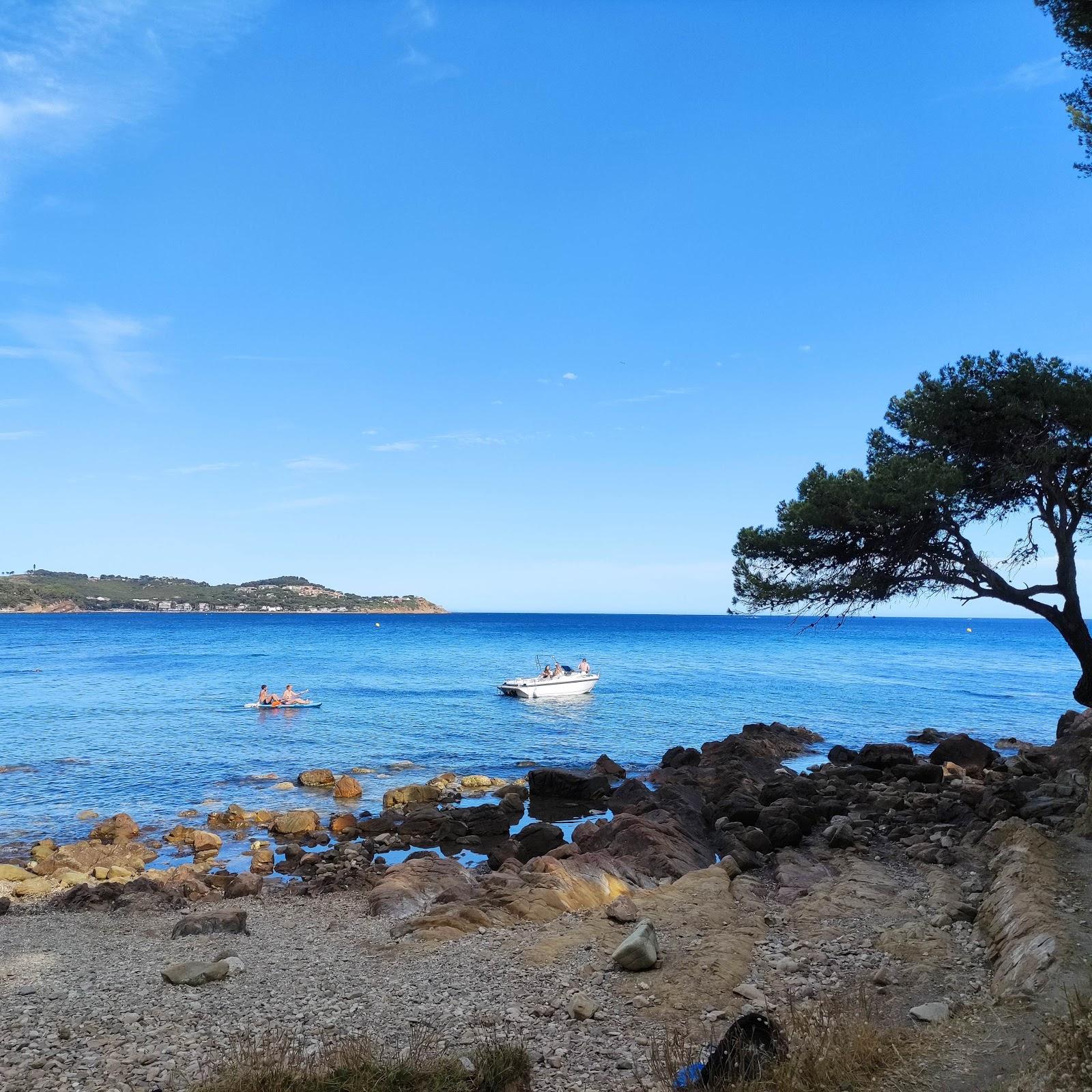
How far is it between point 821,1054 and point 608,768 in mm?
22639

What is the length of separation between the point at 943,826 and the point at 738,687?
1786 inches

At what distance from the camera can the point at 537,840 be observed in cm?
1950

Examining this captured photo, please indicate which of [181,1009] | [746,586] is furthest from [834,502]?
[181,1009]

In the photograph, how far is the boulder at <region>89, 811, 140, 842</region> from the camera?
2121 centimetres

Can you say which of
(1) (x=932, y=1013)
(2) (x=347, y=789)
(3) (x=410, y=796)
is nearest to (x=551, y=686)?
(2) (x=347, y=789)

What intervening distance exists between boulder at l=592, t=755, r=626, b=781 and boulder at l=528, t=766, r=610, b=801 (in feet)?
7.73

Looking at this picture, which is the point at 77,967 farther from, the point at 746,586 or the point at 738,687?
the point at 738,687

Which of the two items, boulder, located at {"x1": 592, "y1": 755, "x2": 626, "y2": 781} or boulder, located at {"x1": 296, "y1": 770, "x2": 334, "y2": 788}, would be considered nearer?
boulder, located at {"x1": 296, "y1": 770, "x2": 334, "y2": 788}

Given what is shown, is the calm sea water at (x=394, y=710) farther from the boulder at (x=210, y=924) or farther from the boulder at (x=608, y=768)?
the boulder at (x=210, y=924)

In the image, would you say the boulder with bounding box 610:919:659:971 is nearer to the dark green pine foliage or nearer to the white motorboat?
the dark green pine foliage

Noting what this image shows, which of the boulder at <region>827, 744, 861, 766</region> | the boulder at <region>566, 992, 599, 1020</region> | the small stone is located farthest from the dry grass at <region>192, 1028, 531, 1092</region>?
the boulder at <region>827, 744, 861, 766</region>

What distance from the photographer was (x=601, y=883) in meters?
14.6

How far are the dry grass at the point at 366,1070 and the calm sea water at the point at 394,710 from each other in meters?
18.4

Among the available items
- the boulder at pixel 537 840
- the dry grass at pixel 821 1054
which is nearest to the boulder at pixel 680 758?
the boulder at pixel 537 840
